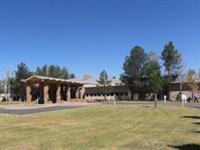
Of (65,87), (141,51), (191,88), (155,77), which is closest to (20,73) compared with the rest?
(65,87)

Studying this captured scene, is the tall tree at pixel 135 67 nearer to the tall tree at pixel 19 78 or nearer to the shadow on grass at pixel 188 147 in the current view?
the tall tree at pixel 19 78

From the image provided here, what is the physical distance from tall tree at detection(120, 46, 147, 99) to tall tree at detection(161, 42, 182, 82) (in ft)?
15.1

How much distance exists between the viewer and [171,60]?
79.8 metres

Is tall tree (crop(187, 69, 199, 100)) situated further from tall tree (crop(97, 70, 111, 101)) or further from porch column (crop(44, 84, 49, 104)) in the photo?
porch column (crop(44, 84, 49, 104))

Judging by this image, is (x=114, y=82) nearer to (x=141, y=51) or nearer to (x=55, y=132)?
(x=141, y=51)

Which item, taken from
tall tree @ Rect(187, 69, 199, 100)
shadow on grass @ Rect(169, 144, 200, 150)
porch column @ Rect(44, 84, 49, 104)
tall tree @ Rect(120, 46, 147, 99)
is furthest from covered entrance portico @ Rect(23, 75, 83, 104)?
shadow on grass @ Rect(169, 144, 200, 150)

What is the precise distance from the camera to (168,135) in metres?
13.7

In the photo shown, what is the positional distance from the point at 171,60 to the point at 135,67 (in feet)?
25.3

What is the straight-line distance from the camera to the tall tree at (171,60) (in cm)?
7944

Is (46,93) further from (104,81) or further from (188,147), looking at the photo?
(188,147)

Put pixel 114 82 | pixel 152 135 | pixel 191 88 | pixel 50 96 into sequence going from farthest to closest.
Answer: pixel 114 82 < pixel 191 88 < pixel 50 96 < pixel 152 135

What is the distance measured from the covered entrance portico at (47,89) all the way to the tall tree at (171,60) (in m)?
20.3

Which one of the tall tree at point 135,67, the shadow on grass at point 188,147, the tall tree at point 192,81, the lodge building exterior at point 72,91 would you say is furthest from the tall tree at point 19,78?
the shadow on grass at point 188,147

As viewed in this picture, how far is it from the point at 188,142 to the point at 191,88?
6636 cm
